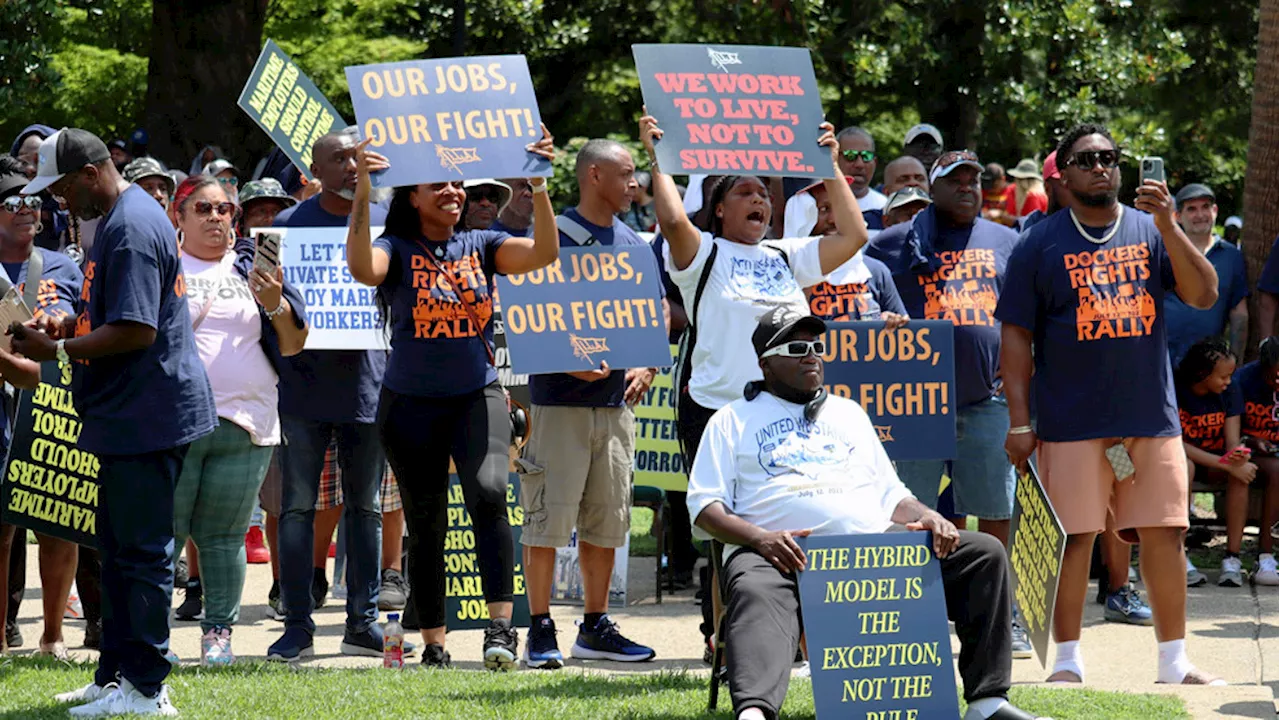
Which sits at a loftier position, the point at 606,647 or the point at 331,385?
the point at 331,385

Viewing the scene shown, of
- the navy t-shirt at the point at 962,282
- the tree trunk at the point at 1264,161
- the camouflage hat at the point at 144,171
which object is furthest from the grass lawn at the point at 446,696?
the tree trunk at the point at 1264,161

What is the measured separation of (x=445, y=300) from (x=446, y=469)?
75cm

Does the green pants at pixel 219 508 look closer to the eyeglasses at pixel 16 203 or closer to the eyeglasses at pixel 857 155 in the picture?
the eyeglasses at pixel 16 203

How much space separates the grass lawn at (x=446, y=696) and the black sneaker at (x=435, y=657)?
30 centimetres

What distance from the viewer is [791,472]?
22.4 ft

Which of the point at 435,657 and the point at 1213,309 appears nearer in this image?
the point at 435,657

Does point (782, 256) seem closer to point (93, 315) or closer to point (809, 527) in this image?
point (809, 527)

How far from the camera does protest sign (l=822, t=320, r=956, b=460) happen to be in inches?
340

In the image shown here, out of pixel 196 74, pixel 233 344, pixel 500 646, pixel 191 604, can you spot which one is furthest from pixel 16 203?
pixel 196 74

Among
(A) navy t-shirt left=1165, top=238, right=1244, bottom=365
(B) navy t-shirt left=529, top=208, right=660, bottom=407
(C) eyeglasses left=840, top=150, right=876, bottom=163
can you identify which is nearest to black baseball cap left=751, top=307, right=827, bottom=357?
(B) navy t-shirt left=529, top=208, right=660, bottom=407

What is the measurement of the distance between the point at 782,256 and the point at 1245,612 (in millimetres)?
3964

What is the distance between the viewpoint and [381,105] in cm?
781

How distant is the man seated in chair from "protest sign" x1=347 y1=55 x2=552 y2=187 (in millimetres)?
1520

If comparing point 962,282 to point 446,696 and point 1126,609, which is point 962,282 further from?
point 446,696
